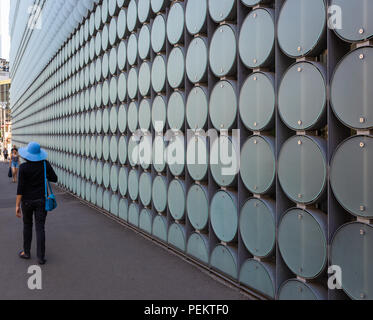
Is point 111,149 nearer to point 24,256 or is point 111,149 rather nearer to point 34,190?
point 34,190

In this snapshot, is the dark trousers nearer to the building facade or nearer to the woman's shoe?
the woman's shoe

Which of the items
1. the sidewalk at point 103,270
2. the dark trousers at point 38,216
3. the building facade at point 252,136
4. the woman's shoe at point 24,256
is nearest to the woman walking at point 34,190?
the dark trousers at point 38,216

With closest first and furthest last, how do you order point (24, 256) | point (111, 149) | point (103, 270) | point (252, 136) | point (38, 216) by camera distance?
point (252, 136)
point (103, 270)
point (38, 216)
point (24, 256)
point (111, 149)

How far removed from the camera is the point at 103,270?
506 centimetres

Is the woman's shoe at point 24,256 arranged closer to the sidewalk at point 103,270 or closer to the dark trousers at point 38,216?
the sidewalk at point 103,270

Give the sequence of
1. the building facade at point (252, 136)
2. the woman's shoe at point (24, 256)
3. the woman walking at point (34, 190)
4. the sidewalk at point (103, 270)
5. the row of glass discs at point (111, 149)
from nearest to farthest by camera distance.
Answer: the building facade at point (252, 136) → the sidewalk at point (103, 270) → the row of glass discs at point (111, 149) → the woman walking at point (34, 190) → the woman's shoe at point (24, 256)

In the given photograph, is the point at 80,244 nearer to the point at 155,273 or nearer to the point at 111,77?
the point at 155,273

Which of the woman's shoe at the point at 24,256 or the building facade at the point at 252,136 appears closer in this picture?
the building facade at the point at 252,136

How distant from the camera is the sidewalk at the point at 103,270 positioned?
4277 millimetres

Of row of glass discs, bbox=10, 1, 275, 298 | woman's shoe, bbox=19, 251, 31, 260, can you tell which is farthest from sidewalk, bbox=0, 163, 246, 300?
row of glass discs, bbox=10, 1, 275, 298

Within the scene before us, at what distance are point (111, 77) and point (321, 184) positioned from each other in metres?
6.29

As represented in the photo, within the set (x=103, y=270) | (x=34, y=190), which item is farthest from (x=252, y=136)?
(x=34, y=190)
